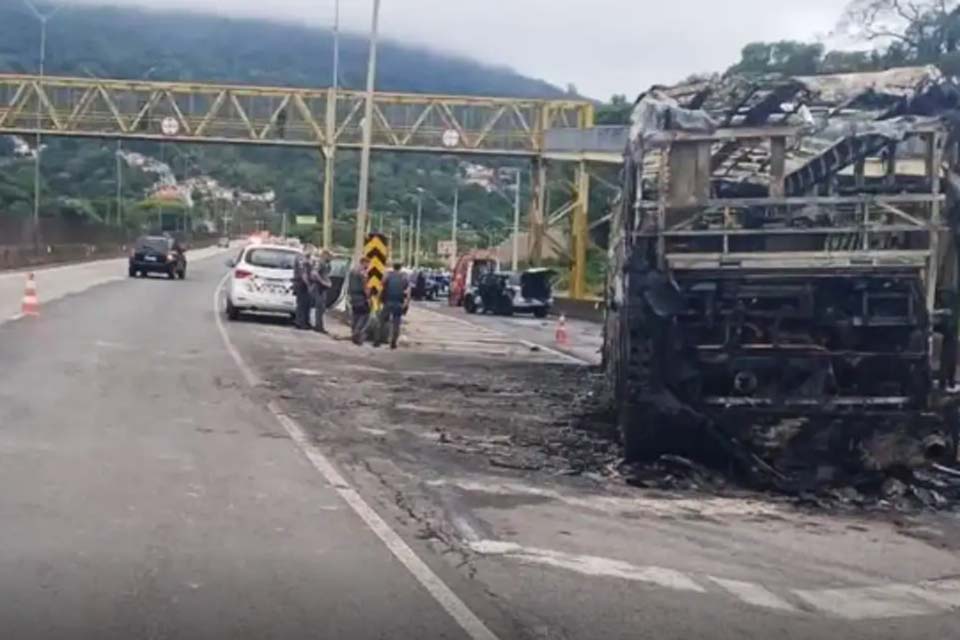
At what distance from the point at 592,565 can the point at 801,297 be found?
424 cm

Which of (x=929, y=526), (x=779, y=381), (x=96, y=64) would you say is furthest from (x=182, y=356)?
(x=96, y=64)

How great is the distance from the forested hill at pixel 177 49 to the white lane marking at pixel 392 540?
144ft

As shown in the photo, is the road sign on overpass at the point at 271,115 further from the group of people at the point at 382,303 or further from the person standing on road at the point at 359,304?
the group of people at the point at 382,303

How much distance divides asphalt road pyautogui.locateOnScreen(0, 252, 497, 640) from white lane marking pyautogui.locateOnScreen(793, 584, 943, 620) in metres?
1.95

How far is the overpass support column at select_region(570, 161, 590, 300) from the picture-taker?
55281 mm

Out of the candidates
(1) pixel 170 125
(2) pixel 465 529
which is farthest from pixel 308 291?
(1) pixel 170 125

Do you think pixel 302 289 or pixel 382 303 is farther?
pixel 302 289

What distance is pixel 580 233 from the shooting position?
55062 millimetres

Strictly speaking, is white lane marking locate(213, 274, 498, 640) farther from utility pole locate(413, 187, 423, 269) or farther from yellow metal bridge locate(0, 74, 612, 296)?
utility pole locate(413, 187, 423, 269)

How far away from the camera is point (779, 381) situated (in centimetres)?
1324

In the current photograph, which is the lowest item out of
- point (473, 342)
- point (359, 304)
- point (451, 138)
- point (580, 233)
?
point (473, 342)

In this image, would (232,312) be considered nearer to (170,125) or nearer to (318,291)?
(318,291)

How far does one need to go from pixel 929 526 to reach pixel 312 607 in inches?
217

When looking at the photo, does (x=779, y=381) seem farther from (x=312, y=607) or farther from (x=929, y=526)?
(x=312, y=607)
